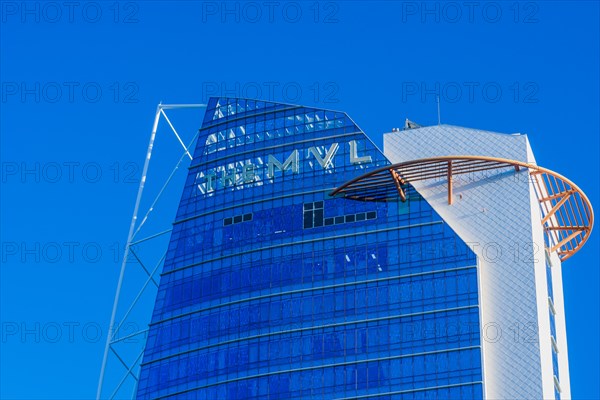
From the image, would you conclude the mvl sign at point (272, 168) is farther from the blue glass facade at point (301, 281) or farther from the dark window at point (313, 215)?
the dark window at point (313, 215)

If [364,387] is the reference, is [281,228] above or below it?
above

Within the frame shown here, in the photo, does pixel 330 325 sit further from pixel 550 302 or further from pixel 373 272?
pixel 550 302

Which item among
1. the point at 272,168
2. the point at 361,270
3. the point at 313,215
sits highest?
the point at 272,168

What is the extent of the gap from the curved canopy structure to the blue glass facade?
1576 mm

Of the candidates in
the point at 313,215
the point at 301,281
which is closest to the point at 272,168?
the point at 313,215

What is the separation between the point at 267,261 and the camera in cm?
15038

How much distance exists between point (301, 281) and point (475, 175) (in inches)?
775

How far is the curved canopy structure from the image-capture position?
5600 inches

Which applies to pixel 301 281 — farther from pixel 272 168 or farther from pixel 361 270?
pixel 272 168

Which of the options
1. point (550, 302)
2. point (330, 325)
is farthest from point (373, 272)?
point (550, 302)

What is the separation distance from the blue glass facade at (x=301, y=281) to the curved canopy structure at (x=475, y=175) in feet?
5.17

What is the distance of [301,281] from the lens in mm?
147375

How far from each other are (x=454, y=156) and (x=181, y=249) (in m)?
32.2

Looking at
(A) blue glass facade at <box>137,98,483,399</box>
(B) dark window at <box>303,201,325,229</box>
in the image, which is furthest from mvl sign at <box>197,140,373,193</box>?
(B) dark window at <box>303,201,325,229</box>
